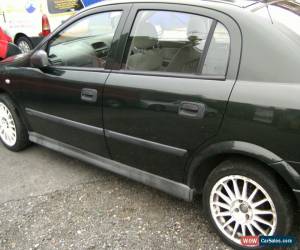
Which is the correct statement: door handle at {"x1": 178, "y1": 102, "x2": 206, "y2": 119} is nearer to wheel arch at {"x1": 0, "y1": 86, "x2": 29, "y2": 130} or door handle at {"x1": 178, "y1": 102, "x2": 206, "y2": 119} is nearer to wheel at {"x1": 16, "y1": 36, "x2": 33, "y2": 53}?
wheel arch at {"x1": 0, "y1": 86, "x2": 29, "y2": 130}

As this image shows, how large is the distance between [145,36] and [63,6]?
573 cm

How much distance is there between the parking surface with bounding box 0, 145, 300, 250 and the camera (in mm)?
2975

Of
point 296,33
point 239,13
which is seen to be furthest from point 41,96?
point 296,33

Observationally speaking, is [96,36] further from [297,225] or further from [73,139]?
[297,225]

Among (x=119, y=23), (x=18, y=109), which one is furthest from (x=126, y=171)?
(x=18, y=109)

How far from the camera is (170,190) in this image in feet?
9.95

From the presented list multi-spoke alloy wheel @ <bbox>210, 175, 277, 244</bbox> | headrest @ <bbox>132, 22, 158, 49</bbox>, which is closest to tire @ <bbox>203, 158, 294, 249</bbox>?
multi-spoke alloy wheel @ <bbox>210, 175, 277, 244</bbox>

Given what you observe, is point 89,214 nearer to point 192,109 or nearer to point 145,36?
point 192,109

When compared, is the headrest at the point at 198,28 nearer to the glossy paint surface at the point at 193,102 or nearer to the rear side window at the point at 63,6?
the glossy paint surface at the point at 193,102

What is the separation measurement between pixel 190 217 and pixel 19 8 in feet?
25.4

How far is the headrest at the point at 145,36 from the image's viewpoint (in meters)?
3.07

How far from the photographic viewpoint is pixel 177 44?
292 centimetres

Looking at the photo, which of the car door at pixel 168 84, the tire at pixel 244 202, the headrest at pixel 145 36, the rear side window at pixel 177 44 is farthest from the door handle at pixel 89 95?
the tire at pixel 244 202

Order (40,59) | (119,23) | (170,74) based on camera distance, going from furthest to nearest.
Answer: (40,59) → (119,23) → (170,74)
